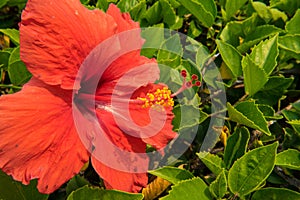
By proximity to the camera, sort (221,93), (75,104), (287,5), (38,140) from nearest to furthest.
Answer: (38,140) → (75,104) → (221,93) → (287,5)

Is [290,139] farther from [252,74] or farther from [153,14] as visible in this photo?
[153,14]

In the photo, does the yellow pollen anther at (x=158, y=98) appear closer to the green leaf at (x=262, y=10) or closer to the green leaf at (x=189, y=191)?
the green leaf at (x=189, y=191)

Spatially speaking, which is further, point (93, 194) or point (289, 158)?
point (289, 158)

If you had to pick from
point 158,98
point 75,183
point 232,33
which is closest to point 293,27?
point 232,33

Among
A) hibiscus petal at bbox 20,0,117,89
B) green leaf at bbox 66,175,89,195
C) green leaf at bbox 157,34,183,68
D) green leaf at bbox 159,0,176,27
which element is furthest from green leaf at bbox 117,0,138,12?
green leaf at bbox 66,175,89,195

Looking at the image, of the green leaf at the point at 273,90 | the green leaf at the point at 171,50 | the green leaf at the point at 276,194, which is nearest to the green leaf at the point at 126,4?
the green leaf at the point at 171,50

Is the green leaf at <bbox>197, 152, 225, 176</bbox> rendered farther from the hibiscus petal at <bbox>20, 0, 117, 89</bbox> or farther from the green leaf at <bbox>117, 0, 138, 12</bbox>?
the green leaf at <bbox>117, 0, 138, 12</bbox>

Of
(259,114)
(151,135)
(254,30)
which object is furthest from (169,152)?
(254,30)
